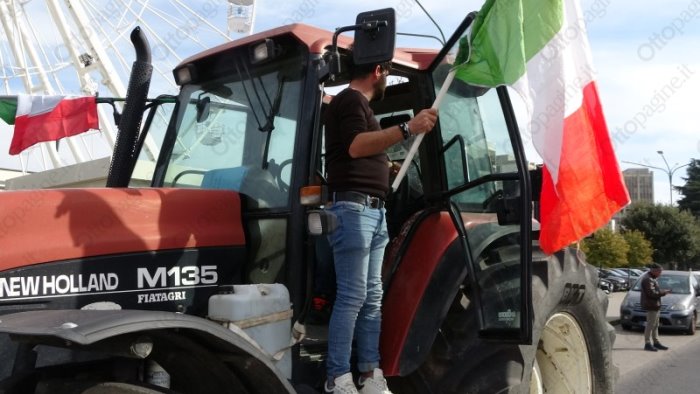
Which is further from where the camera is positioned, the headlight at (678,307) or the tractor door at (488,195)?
the headlight at (678,307)

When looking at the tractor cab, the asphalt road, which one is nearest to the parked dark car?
the asphalt road

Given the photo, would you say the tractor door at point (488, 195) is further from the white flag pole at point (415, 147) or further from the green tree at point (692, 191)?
the green tree at point (692, 191)

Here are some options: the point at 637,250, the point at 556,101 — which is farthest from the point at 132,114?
the point at 637,250

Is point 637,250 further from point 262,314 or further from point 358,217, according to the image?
point 262,314

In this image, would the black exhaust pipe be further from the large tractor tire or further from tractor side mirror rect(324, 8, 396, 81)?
the large tractor tire

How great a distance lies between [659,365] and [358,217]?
31.9 ft

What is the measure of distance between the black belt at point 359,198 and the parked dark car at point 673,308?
47.1 ft

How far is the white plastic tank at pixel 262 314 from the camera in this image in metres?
3.11

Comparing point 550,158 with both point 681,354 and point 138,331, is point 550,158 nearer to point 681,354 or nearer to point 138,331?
point 138,331

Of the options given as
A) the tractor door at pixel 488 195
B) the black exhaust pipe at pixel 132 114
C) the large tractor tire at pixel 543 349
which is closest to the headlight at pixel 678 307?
the large tractor tire at pixel 543 349

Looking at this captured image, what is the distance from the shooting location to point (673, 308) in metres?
16.1

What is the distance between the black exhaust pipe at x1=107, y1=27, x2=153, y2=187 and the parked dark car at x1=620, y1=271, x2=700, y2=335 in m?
14.7

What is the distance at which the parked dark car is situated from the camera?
1603 cm

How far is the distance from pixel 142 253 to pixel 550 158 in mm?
1997
